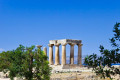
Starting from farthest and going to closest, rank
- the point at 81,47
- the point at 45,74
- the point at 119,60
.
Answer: the point at 81,47 → the point at 45,74 → the point at 119,60

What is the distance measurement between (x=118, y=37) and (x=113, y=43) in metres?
0.35

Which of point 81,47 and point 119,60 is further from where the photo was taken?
point 81,47

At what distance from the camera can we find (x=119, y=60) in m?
9.50

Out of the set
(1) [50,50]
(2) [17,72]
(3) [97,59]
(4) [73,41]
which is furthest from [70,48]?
(3) [97,59]

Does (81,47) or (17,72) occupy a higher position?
(81,47)

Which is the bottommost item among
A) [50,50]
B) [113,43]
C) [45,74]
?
[45,74]

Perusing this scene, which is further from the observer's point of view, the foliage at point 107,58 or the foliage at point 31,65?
the foliage at point 31,65

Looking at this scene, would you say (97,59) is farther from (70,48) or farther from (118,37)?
(70,48)

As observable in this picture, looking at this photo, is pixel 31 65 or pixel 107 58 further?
pixel 31 65

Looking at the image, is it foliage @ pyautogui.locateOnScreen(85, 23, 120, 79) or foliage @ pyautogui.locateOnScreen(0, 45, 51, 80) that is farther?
foliage @ pyautogui.locateOnScreen(0, 45, 51, 80)

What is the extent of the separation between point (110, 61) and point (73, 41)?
37.0 metres

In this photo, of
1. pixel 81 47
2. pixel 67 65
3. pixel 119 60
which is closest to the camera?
pixel 119 60

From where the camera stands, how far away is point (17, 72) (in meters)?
24.0

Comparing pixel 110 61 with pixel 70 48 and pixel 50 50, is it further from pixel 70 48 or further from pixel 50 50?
pixel 50 50
